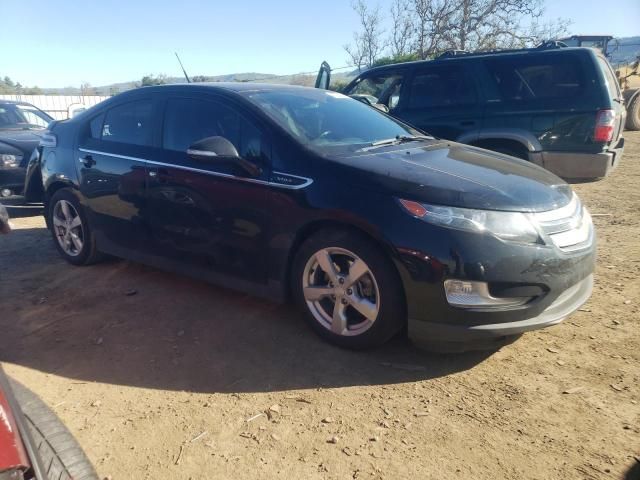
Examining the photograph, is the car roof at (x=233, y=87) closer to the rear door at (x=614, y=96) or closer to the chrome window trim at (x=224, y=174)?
the chrome window trim at (x=224, y=174)

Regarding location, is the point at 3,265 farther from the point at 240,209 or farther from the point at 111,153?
the point at 240,209

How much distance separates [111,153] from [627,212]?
6147 mm

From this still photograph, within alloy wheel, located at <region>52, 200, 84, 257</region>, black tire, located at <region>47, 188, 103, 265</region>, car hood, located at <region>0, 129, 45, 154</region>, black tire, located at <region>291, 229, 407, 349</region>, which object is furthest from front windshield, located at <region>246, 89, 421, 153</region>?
car hood, located at <region>0, 129, 45, 154</region>

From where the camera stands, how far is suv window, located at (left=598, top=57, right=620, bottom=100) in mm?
5984

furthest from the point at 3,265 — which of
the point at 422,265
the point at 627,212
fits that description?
the point at 627,212

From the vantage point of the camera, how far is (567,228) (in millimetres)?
3049

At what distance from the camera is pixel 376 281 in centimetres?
298

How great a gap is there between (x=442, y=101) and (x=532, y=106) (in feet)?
3.91

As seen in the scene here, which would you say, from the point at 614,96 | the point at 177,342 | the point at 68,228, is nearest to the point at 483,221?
the point at 177,342

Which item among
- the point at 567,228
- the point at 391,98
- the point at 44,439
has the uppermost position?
the point at 391,98

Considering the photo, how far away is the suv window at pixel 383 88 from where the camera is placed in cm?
739

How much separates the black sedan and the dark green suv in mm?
5037

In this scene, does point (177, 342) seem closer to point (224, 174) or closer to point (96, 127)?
point (224, 174)

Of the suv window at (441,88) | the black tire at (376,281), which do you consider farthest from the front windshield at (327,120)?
the suv window at (441,88)
